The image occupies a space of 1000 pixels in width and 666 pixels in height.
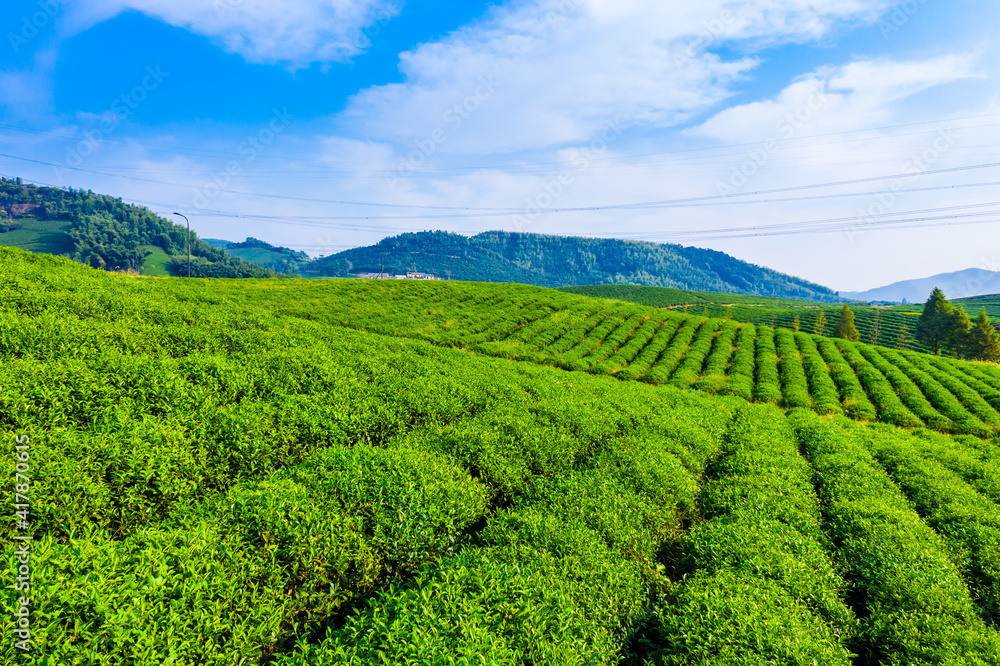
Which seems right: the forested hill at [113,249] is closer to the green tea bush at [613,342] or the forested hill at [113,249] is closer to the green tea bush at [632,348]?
the green tea bush at [613,342]

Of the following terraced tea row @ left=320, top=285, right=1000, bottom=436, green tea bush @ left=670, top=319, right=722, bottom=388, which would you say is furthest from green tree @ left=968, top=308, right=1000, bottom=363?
green tea bush @ left=670, top=319, right=722, bottom=388

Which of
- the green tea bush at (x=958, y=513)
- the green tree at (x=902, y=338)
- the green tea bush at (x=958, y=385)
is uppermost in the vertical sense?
the green tree at (x=902, y=338)

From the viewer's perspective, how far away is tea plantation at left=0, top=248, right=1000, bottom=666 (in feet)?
19.9

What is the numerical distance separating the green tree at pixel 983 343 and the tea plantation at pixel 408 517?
71.8 meters

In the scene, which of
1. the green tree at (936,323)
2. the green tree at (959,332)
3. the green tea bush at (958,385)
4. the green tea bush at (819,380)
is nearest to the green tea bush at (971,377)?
the green tea bush at (958,385)

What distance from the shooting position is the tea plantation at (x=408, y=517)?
19.9 ft

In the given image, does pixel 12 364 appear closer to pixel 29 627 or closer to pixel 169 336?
pixel 169 336

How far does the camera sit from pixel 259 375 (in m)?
12.7

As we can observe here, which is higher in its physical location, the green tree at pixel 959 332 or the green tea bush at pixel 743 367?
the green tree at pixel 959 332

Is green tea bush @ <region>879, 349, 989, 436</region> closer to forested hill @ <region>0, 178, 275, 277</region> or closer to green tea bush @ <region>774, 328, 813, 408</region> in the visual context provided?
green tea bush @ <region>774, 328, 813, 408</region>

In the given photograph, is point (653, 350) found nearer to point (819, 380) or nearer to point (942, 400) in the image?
point (819, 380)

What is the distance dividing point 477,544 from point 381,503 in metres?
2.78

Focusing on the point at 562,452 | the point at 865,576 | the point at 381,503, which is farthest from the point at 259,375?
the point at 865,576

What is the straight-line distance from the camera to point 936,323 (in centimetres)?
7225
